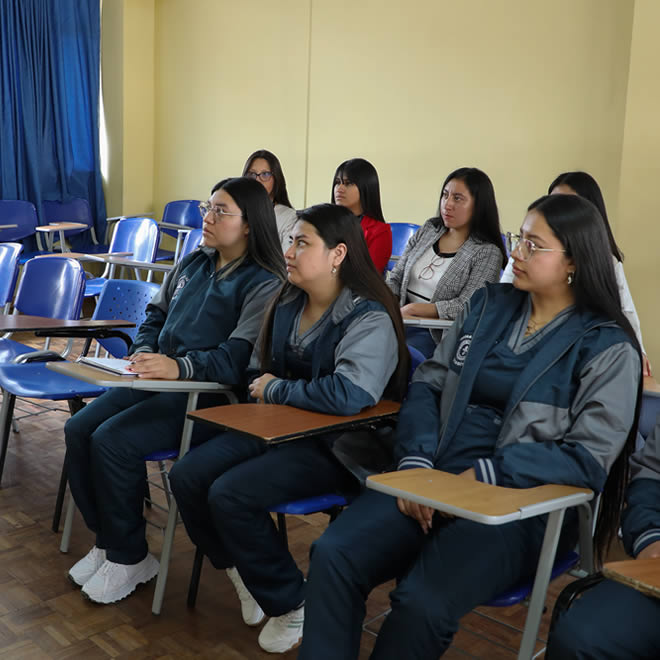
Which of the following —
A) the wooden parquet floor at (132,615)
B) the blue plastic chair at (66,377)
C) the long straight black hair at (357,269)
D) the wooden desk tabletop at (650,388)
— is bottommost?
the wooden parquet floor at (132,615)

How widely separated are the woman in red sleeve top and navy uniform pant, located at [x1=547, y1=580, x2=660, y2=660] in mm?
2579

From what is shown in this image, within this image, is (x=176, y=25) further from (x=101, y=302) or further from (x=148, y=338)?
(x=148, y=338)

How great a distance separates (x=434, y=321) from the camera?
2.94 metres

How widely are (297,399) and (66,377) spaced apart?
129 centimetres

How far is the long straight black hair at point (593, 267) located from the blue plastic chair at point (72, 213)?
568 centimetres

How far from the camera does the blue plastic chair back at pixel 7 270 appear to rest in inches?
150

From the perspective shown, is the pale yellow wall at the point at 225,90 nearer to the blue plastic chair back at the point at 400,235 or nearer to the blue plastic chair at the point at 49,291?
the blue plastic chair back at the point at 400,235

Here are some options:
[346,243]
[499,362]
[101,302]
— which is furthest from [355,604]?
[101,302]

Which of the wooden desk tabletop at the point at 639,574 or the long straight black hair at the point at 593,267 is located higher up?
the long straight black hair at the point at 593,267

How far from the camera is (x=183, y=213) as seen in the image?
6.76m

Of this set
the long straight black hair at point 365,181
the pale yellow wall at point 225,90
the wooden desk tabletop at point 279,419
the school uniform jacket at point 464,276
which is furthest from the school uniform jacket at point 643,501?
the pale yellow wall at point 225,90

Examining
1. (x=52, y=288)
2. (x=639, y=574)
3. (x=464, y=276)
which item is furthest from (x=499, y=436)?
(x=52, y=288)

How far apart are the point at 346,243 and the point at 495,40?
10.2 feet

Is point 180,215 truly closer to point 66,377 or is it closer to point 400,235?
point 400,235
